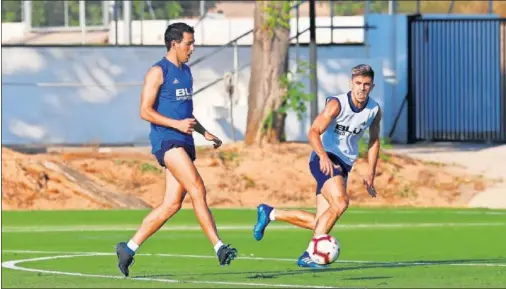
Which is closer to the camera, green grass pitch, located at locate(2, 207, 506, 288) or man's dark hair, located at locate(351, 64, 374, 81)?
green grass pitch, located at locate(2, 207, 506, 288)

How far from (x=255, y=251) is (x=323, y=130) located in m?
3.28

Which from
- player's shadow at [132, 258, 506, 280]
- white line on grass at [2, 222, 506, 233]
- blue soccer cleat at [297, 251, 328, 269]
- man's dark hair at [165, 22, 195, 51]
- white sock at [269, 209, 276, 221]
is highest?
A: man's dark hair at [165, 22, 195, 51]

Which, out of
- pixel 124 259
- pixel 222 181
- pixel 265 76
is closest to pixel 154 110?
pixel 124 259

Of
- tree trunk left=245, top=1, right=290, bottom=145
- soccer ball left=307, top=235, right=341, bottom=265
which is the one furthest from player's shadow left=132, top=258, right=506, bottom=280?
tree trunk left=245, top=1, right=290, bottom=145

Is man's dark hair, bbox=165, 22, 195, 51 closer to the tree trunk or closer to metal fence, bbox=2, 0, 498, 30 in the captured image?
the tree trunk

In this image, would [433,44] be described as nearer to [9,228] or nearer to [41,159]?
[41,159]

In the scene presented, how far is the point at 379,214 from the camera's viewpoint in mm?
25656

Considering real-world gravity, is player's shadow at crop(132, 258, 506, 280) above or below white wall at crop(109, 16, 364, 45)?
below

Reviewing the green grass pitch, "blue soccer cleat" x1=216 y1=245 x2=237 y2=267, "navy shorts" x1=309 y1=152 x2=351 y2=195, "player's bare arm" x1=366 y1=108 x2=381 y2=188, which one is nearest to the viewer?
"blue soccer cleat" x1=216 y1=245 x2=237 y2=267

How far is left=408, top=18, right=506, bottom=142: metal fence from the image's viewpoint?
3900 centimetres

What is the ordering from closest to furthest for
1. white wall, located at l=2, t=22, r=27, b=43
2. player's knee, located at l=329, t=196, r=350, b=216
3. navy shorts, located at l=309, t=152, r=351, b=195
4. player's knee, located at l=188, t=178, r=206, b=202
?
player's knee, located at l=188, t=178, r=206, b=202 → player's knee, located at l=329, t=196, r=350, b=216 → navy shorts, located at l=309, t=152, r=351, b=195 → white wall, located at l=2, t=22, r=27, b=43

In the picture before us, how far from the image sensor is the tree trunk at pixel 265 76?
3225 cm

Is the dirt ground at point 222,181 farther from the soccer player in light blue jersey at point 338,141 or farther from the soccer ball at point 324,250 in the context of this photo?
the soccer ball at point 324,250

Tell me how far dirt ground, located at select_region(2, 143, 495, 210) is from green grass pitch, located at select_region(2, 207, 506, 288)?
132cm
